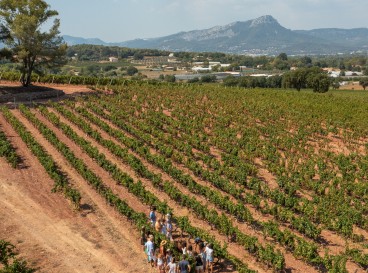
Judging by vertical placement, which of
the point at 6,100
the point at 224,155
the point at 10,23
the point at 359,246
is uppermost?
the point at 10,23

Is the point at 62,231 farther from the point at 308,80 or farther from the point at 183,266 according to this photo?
the point at 308,80

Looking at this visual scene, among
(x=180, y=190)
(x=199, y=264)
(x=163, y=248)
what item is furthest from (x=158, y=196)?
(x=199, y=264)

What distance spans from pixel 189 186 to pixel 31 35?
3062cm

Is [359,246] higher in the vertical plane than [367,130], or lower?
lower

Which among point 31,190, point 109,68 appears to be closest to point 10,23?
point 31,190

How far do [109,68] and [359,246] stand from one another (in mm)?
150035

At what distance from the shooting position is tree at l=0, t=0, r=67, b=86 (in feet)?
139

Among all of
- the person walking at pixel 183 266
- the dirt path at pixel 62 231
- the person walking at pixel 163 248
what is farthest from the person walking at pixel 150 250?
the person walking at pixel 183 266

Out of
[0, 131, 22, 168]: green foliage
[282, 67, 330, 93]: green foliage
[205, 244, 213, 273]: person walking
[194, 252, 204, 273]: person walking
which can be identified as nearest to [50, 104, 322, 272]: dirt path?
[205, 244, 213, 273]: person walking

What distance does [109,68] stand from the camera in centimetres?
15838

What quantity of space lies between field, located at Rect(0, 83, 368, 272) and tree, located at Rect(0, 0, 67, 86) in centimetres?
771

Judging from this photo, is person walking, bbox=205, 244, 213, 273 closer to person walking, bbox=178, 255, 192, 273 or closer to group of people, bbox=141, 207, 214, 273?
group of people, bbox=141, 207, 214, 273

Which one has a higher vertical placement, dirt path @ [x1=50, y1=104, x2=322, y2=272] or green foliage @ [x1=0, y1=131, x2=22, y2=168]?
green foliage @ [x1=0, y1=131, x2=22, y2=168]

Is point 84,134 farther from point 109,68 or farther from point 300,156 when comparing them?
point 109,68
